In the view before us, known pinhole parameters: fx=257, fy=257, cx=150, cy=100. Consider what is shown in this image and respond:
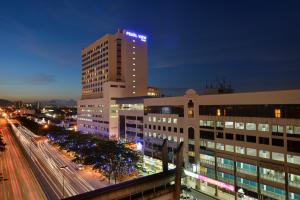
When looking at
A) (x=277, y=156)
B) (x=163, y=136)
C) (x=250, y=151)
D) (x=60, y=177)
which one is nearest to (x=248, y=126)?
(x=250, y=151)

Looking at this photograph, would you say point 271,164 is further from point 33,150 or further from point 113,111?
point 33,150

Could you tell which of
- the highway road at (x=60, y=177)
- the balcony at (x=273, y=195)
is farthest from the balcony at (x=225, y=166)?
the highway road at (x=60, y=177)

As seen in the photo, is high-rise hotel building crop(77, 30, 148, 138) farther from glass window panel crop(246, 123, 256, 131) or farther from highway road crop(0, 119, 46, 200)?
glass window panel crop(246, 123, 256, 131)

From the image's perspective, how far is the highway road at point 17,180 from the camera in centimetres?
5386

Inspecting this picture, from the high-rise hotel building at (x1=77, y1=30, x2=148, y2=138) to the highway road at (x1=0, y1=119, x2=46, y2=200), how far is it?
140ft

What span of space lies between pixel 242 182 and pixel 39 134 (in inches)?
5329

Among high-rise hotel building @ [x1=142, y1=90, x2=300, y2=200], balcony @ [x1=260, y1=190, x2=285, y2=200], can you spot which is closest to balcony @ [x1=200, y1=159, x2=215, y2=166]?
high-rise hotel building @ [x1=142, y1=90, x2=300, y2=200]

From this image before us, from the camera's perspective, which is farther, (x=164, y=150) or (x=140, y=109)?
(x=140, y=109)

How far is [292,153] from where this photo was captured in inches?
1747

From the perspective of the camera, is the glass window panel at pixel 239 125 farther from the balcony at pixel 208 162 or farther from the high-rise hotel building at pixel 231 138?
the balcony at pixel 208 162

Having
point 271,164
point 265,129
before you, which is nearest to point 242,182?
point 271,164

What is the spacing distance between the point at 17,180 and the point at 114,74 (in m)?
79.3

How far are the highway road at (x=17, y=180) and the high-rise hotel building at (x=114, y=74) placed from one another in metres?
42.5

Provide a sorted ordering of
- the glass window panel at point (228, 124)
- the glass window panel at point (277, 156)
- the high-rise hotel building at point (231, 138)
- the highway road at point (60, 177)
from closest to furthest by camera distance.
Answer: the high-rise hotel building at point (231, 138), the glass window panel at point (277, 156), the glass window panel at point (228, 124), the highway road at point (60, 177)
